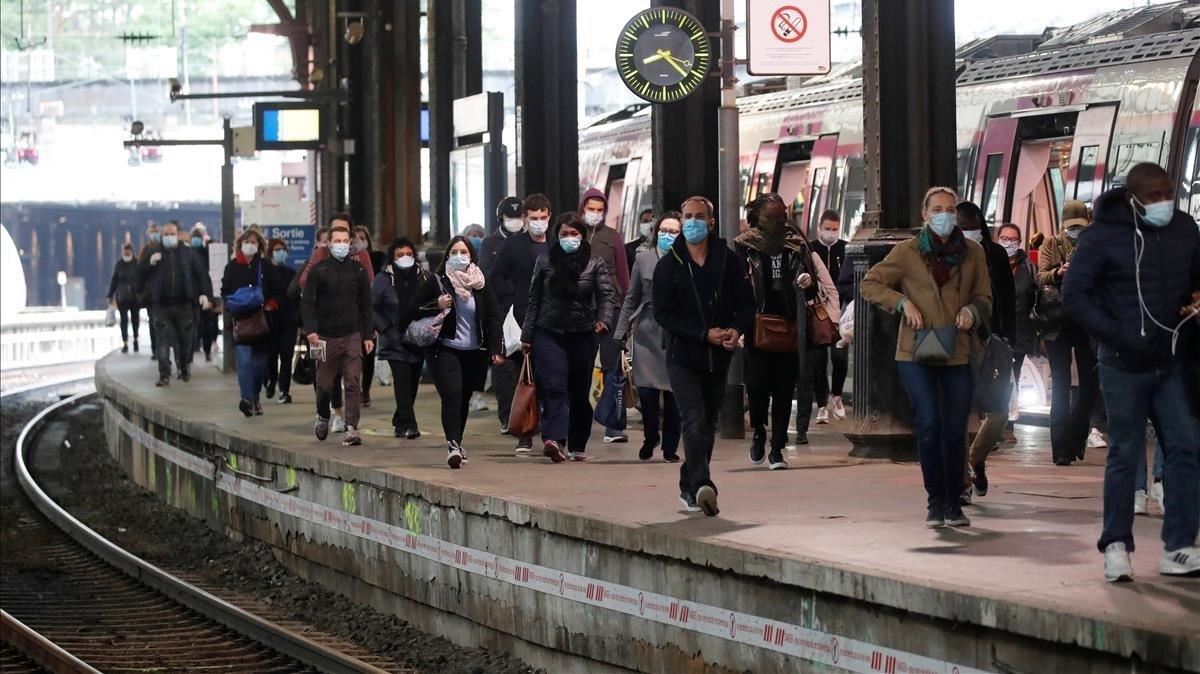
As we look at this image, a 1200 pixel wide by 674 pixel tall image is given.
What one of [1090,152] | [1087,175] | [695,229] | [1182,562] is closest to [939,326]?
[695,229]

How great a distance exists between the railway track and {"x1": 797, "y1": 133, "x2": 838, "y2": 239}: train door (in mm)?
8779

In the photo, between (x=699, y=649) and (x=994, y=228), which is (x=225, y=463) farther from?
(x=699, y=649)

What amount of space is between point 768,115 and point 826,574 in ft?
56.0

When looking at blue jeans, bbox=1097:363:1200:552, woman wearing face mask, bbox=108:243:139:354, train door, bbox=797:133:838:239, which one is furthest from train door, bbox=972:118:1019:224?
woman wearing face mask, bbox=108:243:139:354

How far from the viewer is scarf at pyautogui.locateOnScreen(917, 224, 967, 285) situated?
991cm

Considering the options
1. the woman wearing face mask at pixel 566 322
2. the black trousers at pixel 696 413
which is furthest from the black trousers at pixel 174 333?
the black trousers at pixel 696 413

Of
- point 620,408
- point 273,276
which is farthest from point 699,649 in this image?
point 273,276

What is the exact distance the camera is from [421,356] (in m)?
16.1

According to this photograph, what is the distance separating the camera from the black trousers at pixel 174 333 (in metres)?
24.0

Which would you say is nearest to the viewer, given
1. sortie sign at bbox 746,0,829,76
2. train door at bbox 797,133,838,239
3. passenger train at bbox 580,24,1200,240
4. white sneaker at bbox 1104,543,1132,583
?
white sneaker at bbox 1104,543,1132,583

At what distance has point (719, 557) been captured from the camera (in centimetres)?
909

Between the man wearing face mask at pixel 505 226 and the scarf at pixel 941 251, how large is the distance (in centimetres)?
592

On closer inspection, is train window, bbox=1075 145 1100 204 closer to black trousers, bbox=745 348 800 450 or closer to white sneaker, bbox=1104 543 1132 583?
black trousers, bbox=745 348 800 450

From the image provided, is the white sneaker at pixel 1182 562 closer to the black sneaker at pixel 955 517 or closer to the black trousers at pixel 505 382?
the black sneaker at pixel 955 517
